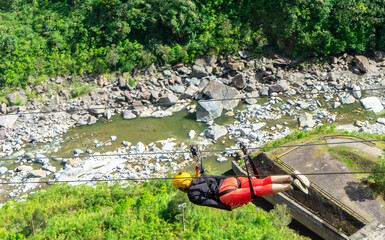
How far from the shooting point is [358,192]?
1099 cm

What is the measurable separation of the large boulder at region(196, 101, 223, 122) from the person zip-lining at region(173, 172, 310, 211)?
10840 mm

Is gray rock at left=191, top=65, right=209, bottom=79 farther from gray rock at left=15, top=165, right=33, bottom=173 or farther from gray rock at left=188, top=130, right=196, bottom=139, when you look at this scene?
gray rock at left=15, top=165, right=33, bottom=173

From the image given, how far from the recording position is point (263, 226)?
1030 cm

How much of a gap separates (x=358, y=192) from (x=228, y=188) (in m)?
5.87

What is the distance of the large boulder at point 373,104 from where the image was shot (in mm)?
18266

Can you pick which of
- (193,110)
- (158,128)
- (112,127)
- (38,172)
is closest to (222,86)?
(193,110)

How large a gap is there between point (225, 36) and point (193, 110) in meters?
5.79

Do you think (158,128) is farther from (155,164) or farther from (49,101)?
(49,101)

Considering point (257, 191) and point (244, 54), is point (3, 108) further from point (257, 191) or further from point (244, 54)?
point (257, 191)

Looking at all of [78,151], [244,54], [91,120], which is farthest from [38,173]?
[244,54]

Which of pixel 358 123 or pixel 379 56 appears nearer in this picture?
pixel 358 123

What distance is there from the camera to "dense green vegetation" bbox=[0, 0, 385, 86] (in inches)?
846

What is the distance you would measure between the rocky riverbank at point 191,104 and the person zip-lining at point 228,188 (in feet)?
25.9

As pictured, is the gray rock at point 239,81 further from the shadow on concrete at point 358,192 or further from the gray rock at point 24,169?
the gray rock at point 24,169
